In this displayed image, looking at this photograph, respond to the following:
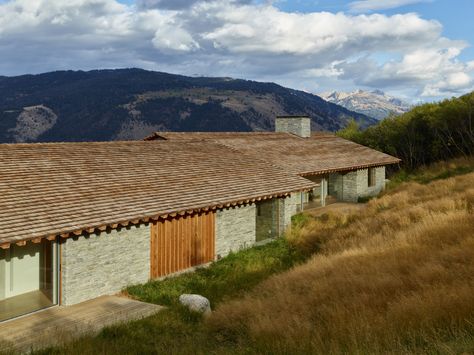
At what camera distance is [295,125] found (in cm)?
3328

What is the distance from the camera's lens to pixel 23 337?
8797 millimetres

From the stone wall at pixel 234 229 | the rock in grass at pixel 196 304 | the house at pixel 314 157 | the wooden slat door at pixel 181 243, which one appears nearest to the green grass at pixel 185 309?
the rock in grass at pixel 196 304

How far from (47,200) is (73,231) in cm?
164

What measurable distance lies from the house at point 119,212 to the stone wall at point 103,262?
0.03 meters

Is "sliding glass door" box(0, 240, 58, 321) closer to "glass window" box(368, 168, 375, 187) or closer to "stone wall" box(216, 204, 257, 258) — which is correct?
"stone wall" box(216, 204, 257, 258)

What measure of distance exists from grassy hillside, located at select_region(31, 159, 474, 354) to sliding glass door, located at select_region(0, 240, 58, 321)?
229 centimetres

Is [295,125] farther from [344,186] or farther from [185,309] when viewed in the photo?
[185,309]

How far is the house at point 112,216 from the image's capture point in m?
11.1

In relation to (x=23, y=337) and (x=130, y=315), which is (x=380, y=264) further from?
(x=23, y=337)

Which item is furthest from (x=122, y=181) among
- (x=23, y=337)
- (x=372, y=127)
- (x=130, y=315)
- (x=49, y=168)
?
(x=372, y=127)

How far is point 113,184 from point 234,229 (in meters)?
4.77

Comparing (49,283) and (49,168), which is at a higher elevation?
(49,168)

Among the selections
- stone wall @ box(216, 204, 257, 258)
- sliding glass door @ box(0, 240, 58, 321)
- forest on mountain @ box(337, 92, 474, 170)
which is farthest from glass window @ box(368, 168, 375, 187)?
sliding glass door @ box(0, 240, 58, 321)

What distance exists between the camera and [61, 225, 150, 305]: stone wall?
1112 cm
